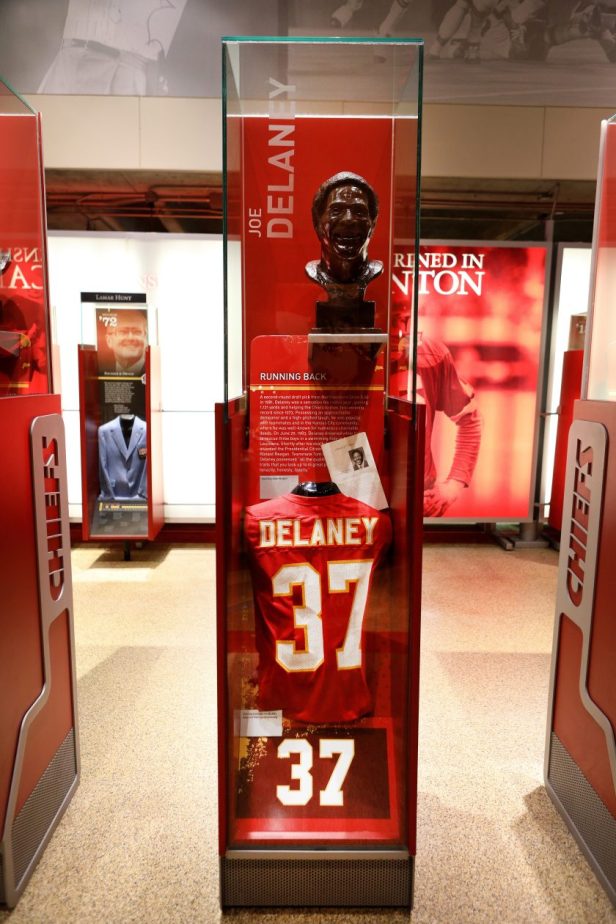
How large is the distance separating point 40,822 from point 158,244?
12.9 feet

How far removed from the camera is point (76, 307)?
14.8 feet

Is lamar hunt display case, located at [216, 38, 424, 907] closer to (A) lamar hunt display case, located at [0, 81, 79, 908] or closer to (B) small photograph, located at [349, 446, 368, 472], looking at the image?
(B) small photograph, located at [349, 446, 368, 472]

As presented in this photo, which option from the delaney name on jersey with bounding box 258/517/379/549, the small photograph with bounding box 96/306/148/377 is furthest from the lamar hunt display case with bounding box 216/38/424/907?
the small photograph with bounding box 96/306/148/377

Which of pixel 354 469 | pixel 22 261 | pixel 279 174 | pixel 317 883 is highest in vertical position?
pixel 279 174

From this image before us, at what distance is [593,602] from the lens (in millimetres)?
1693

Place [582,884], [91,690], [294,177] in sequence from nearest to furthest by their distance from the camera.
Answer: [582,884] < [294,177] < [91,690]

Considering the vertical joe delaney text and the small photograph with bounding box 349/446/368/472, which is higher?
the vertical joe delaney text

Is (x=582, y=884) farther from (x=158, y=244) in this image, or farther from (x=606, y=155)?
(x=158, y=244)

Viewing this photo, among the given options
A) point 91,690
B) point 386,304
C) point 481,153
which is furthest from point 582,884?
point 481,153

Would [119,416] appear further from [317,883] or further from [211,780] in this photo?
[317,883]

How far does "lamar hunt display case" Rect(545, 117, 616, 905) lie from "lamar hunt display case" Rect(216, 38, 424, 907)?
0.59 meters

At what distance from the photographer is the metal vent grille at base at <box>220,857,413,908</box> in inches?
60.2

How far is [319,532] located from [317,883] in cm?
93

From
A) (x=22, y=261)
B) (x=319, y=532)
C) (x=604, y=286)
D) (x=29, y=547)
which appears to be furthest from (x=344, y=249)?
(x=29, y=547)
